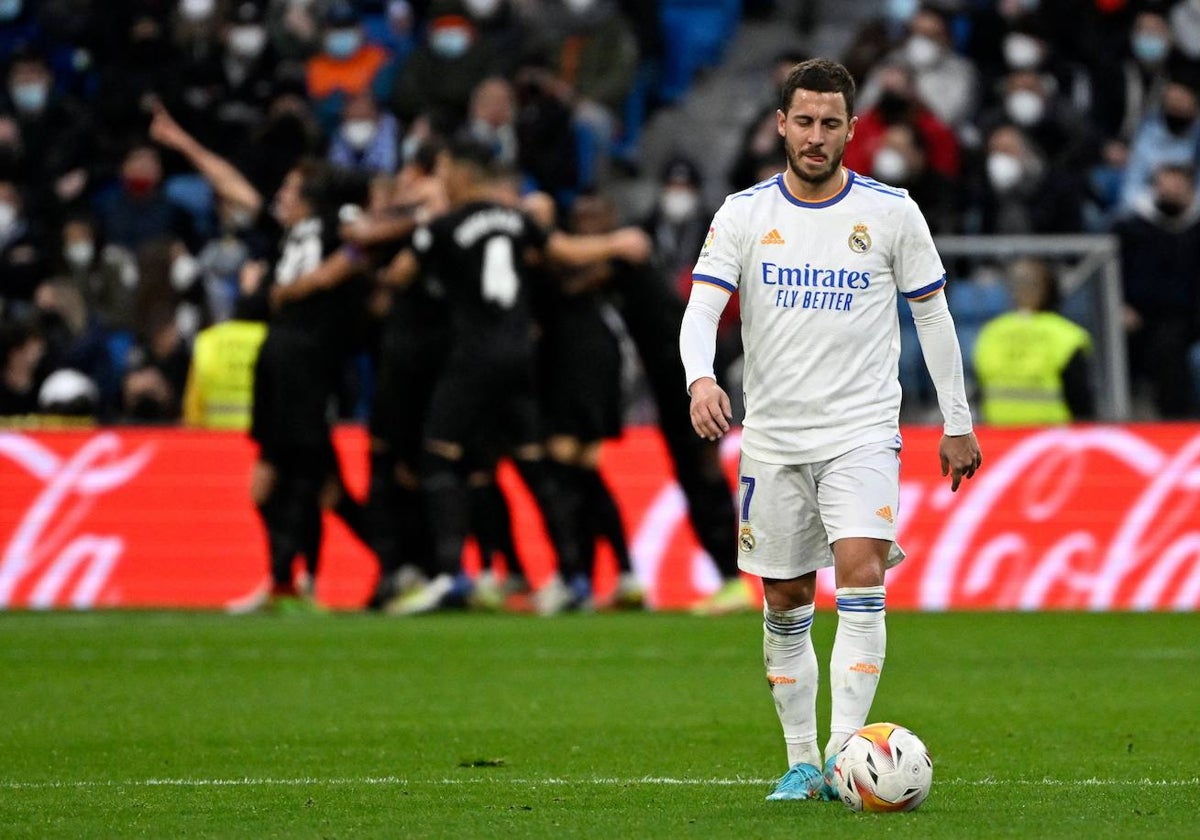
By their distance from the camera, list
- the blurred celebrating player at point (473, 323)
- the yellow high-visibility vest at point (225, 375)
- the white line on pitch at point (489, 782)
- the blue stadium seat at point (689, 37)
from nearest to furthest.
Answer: the white line on pitch at point (489, 782) < the blurred celebrating player at point (473, 323) < the yellow high-visibility vest at point (225, 375) < the blue stadium seat at point (689, 37)

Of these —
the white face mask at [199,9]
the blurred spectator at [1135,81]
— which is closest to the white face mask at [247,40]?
the white face mask at [199,9]

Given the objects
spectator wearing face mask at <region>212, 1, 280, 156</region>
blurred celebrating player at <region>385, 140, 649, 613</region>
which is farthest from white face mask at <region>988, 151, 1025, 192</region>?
spectator wearing face mask at <region>212, 1, 280, 156</region>

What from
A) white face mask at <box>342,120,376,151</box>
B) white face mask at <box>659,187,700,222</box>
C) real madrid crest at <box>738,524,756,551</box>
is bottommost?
white face mask at <box>659,187,700,222</box>

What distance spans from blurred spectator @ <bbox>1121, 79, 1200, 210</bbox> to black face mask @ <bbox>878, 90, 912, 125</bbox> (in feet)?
→ 6.91

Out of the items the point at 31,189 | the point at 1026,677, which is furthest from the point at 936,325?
the point at 31,189

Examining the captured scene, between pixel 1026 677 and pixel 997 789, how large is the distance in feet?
12.1

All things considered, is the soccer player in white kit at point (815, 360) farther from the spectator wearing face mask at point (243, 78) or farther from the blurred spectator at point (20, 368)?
the spectator wearing face mask at point (243, 78)

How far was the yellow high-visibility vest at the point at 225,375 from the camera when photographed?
15531 millimetres

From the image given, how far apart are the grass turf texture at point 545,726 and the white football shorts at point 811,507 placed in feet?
2.29

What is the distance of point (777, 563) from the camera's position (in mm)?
6527

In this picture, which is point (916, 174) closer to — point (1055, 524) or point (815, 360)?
point (1055, 524)

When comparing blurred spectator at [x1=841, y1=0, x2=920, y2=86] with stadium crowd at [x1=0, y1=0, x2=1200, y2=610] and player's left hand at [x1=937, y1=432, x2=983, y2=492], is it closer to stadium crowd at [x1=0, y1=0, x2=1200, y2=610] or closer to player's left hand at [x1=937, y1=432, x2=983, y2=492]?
stadium crowd at [x1=0, y1=0, x2=1200, y2=610]

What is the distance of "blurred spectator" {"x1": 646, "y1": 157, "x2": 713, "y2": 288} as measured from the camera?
18547 millimetres

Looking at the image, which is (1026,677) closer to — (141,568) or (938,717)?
(938,717)
